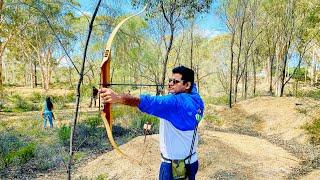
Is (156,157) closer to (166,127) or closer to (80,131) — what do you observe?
(80,131)

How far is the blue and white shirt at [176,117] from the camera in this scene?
7.65 feet

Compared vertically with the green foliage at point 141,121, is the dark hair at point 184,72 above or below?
above

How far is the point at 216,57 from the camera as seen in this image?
43.7 m

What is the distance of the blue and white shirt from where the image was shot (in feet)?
7.65

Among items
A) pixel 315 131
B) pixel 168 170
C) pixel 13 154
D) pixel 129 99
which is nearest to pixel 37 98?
pixel 13 154

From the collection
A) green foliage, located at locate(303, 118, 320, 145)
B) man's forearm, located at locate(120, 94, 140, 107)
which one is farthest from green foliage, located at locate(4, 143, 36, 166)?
green foliage, located at locate(303, 118, 320, 145)

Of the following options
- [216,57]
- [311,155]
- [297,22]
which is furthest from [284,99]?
[216,57]

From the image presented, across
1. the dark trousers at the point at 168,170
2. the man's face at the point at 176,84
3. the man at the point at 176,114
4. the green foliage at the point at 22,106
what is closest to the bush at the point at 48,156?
the dark trousers at the point at 168,170

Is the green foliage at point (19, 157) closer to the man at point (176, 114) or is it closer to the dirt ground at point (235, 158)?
the dirt ground at point (235, 158)

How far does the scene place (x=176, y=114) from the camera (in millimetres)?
2617

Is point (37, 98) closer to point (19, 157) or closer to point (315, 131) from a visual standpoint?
point (19, 157)

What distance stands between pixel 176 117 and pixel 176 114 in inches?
1.4

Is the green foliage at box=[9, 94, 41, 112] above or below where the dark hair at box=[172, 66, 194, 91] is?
below

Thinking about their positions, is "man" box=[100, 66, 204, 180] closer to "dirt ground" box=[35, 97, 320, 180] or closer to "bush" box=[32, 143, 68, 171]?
"dirt ground" box=[35, 97, 320, 180]
